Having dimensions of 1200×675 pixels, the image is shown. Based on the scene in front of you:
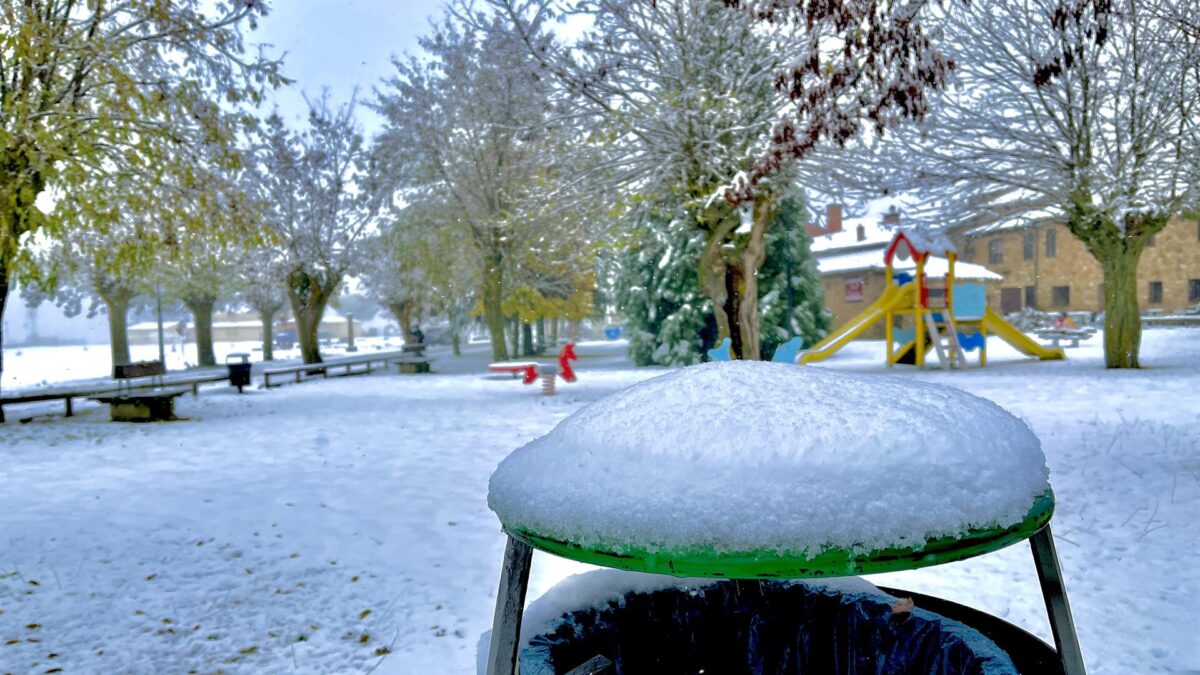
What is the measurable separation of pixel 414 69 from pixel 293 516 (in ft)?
69.5

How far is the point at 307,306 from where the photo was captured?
2439 centimetres

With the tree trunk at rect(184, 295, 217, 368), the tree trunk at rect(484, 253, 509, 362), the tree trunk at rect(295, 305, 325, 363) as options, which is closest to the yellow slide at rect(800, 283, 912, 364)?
the tree trunk at rect(484, 253, 509, 362)

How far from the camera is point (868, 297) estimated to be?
39.6 meters

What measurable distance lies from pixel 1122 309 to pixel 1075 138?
12.0 ft

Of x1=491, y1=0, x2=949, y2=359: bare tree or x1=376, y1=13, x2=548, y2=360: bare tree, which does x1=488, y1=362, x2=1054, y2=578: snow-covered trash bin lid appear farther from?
x1=376, y1=13, x2=548, y2=360: bare tree

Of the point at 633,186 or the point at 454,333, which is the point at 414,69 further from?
the point at 454,333

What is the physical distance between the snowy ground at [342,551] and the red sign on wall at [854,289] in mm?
30676

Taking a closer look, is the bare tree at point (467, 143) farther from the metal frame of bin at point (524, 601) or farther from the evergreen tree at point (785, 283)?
the metal frame of bin at point (524, 601)

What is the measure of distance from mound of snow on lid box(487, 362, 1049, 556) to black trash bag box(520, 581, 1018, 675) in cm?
70

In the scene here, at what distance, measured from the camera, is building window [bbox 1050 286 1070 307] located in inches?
1726

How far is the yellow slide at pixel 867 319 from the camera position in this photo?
1811cm

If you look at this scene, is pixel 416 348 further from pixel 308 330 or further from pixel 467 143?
pixel 467 143

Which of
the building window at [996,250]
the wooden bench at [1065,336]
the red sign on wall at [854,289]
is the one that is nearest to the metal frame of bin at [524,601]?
the wooden bench at [1065,336]

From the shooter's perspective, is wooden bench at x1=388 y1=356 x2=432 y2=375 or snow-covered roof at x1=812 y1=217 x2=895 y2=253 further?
snow-covered roof at x1=812 y1=217 x2=895 y2=253
